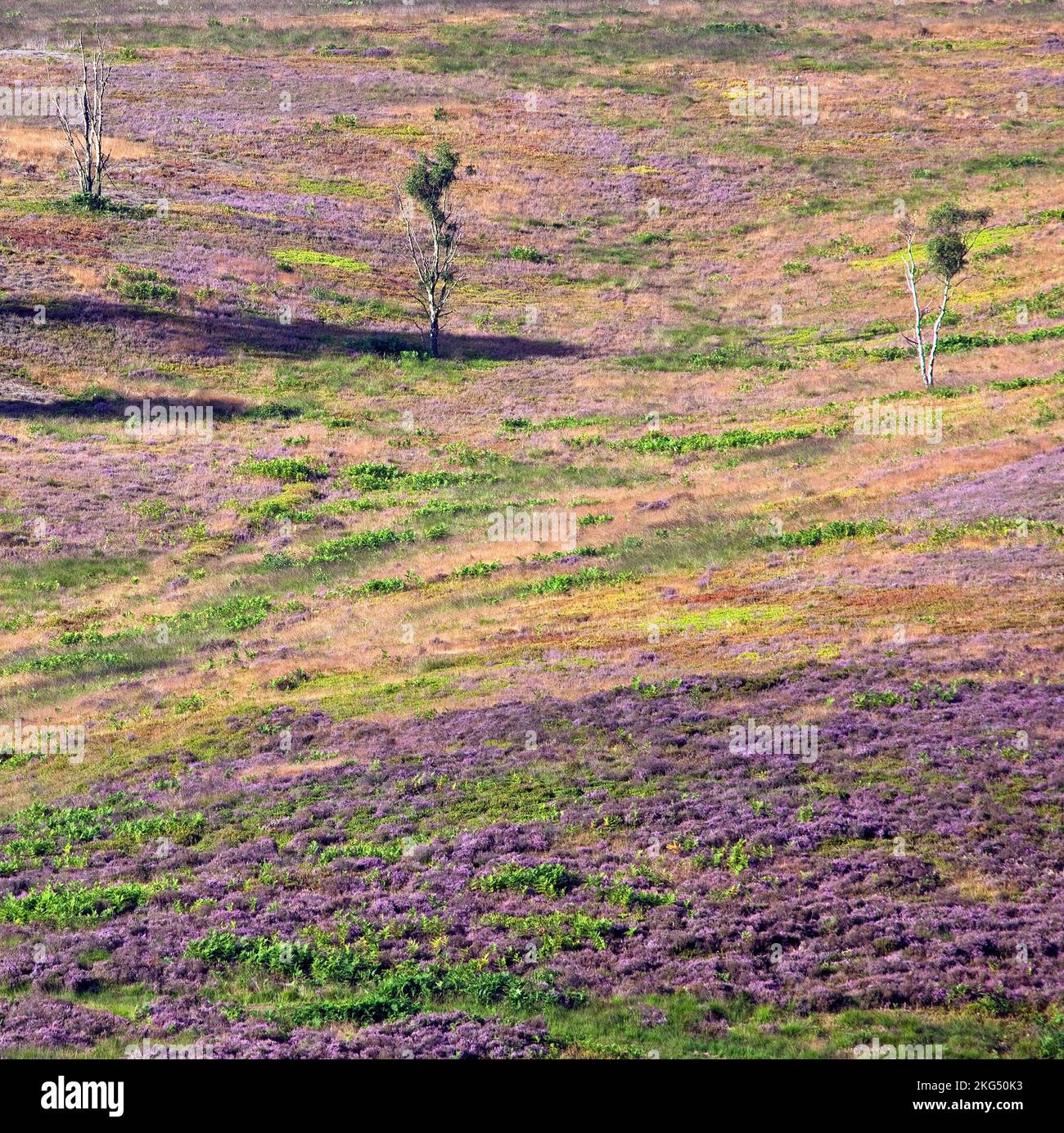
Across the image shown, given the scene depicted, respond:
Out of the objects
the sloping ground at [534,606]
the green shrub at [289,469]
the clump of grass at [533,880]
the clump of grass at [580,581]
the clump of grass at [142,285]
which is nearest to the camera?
the sloping ground at [534,606]

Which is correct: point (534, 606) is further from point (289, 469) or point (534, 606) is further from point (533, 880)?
point (289, 469)

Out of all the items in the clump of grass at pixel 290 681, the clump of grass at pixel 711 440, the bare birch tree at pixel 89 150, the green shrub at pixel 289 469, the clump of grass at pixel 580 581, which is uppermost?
the bare birch tree at pixel 89 150

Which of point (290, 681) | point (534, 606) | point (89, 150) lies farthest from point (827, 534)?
point (89, 150)

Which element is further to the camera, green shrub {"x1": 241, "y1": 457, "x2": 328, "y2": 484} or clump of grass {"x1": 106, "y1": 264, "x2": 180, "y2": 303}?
clump of grass {"x1": 106, "y1": 264, "x2": 180, "y2": 303}

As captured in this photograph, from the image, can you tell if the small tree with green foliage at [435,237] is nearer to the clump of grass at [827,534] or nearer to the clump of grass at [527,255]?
the clump of grass at [527,255]

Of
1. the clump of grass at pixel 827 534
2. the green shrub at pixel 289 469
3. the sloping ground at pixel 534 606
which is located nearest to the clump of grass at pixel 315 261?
the sloping ground at pixel 534 606

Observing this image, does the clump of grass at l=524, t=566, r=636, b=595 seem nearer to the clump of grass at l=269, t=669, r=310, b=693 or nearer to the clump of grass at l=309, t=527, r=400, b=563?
the clump of grass at l=309, t=527, r=400, b=563

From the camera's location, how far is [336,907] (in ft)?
66.5

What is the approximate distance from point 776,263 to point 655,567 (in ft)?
155

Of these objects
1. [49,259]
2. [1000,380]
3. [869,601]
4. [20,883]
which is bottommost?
[20,883]

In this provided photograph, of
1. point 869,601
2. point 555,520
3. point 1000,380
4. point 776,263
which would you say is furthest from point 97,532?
point 776,263

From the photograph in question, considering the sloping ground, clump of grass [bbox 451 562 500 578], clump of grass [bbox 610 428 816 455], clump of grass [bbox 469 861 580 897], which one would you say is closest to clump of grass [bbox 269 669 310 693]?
the sloping ground

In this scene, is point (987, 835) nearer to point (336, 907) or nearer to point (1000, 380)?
point (336, 907)
